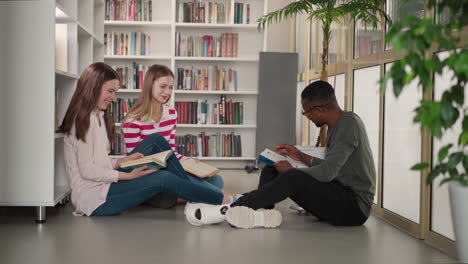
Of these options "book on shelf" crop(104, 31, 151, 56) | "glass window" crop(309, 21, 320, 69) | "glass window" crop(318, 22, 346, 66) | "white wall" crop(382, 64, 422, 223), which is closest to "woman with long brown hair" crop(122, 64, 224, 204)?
"white wall" crop(382, 64, 422, 223)

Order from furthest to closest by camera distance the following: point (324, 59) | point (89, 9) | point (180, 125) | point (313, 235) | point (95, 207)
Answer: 1. point (180, 125)
2. point (89, 9)
3. point (324, 59)
4. point (95, 207)
5. point (313, 235)

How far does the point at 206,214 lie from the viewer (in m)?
3.24

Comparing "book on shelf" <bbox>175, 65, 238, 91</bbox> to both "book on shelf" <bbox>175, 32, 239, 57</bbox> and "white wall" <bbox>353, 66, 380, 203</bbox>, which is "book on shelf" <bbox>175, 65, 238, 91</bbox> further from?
"white wall" <bbox>353, 66, 380, 203</bbox>

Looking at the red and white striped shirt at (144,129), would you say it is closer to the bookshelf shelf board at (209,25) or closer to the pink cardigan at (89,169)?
the pink cardigan at (89,169)

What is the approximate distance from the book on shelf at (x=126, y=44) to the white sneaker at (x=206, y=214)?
3921 mm

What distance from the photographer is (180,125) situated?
6.77 m

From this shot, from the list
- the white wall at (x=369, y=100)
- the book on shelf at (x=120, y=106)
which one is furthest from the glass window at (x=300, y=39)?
the white wall at (x=369, y=100)

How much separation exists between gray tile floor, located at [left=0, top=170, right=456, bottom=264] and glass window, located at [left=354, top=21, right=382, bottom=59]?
116 centimetres

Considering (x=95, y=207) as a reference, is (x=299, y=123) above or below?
above

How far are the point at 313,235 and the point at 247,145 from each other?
4050 mm

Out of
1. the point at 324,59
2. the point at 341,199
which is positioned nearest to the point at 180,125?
the point at 324,59

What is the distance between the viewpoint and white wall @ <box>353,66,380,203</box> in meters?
3.88

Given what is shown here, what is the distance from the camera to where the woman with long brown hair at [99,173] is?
337cm

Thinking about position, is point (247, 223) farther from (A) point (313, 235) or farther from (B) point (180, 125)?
(B) point (180, 125)
